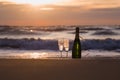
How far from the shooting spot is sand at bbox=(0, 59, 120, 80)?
182 centimetres

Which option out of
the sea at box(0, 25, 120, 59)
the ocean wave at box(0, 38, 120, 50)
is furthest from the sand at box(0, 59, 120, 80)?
the ocean wave at box(0, 38, 120, 50)

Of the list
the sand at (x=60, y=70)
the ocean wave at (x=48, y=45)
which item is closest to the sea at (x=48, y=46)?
the ocean wave at (x=48, y=45)

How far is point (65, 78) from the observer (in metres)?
1.78

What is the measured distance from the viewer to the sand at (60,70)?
71.6 inches

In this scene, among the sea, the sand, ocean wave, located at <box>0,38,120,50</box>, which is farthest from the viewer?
ocean wave, located at <box>0,38,120,50</box>

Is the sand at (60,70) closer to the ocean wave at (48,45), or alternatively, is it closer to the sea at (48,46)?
the sea at (48,46)

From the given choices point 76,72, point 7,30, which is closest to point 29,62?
point 76,72

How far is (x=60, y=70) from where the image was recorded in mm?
2023

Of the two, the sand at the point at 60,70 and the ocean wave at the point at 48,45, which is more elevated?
the sand at the point at 60,70

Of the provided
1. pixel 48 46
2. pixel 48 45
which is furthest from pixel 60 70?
pixel 48 45

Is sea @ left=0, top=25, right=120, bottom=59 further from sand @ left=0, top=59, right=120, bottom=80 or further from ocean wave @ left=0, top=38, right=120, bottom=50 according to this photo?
sand @ left=0, top=59, right=120, bottom=80

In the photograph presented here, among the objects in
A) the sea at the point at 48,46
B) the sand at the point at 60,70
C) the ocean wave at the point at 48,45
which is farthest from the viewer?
the ocean wave at the point at 48,45

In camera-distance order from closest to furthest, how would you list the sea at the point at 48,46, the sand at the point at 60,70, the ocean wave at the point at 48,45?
the sand at the point at 60,70 < the sea at the point at 48,46 < the ocean wave at the point at 48,45

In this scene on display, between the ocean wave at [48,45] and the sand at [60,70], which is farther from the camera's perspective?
the ocean wave at [48,45]
